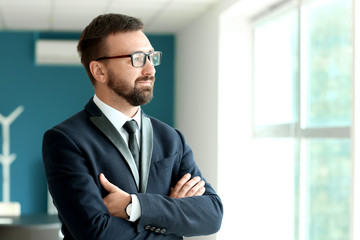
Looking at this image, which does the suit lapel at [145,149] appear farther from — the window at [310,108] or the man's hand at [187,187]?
the window at [310,108]

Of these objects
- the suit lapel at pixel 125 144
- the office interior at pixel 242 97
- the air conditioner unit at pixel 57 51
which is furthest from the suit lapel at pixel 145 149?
the air conditioner unit at pixel 57 51

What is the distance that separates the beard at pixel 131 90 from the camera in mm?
1666

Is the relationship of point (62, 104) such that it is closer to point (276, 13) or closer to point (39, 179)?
point (39, 179)

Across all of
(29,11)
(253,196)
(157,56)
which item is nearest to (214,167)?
(253,196)

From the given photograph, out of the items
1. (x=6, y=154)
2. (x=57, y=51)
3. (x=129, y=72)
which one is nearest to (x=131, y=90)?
(x=129, y=72)

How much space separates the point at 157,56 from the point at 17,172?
554cm

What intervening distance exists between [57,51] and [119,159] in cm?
531

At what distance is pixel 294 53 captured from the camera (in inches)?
175

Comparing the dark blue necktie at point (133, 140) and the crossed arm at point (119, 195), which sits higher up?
the dark blue necktie at point (133, 140)

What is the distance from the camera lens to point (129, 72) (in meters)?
1.67

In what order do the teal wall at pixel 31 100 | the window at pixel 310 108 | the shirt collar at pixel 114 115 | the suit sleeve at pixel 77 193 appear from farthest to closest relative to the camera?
the teal wall at pixel 31 100 < the window at pixel 310 108 < the shirt collar at pixel 114 115 < the suit sleeve at pixel 77 193

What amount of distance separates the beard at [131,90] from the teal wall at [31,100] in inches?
212

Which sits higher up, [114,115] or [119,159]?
[114,115]

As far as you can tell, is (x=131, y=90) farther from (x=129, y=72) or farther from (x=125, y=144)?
(x=125, y=144)
